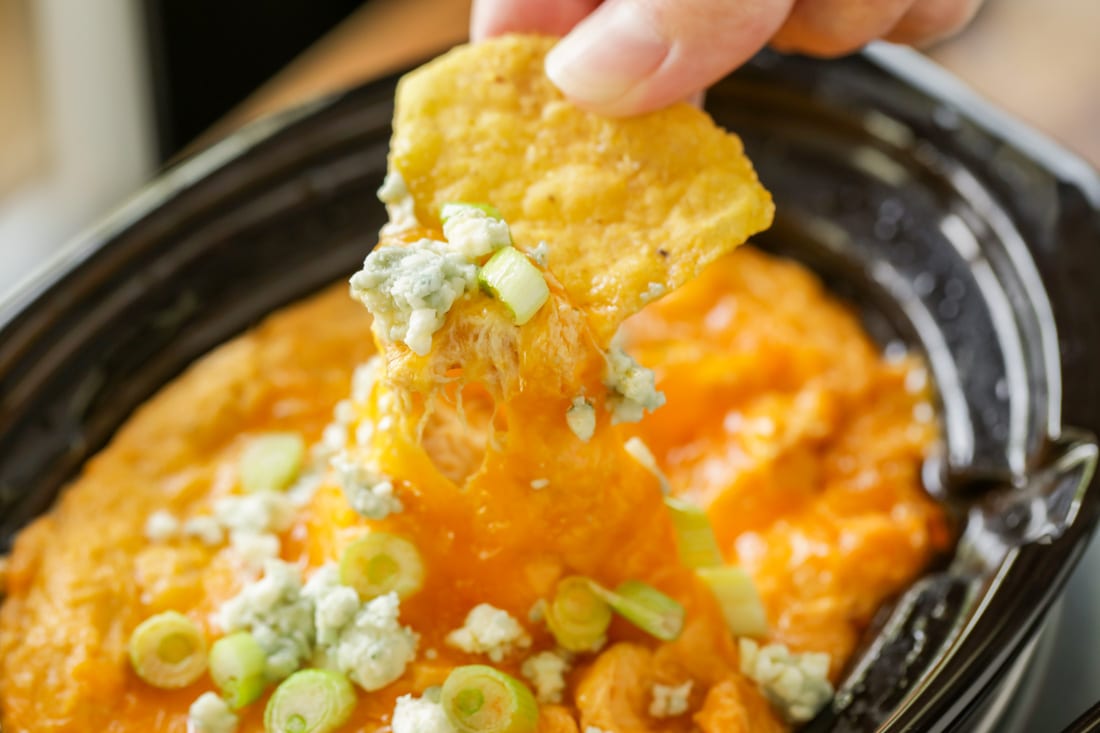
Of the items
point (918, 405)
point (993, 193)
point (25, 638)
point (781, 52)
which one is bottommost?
point (918, 405)

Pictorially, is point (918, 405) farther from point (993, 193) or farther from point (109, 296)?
point (109, 296)

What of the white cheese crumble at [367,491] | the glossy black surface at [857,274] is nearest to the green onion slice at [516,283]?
the white cheese crumble at [367,491]

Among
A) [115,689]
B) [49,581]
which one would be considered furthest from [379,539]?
[49,581]

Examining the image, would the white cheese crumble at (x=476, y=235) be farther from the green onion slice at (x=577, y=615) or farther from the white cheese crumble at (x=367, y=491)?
the green onion slice at (x=577, y=615)

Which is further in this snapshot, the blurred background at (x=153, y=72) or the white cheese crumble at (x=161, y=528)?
the blurred background at (x=153, y=72)

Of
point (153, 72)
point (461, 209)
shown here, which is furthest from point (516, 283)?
point (153, 72)

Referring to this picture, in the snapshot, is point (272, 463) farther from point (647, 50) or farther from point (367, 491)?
point (647, 50)
